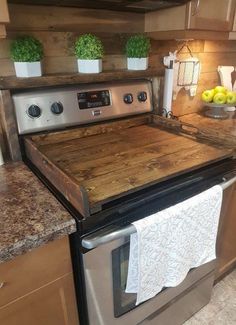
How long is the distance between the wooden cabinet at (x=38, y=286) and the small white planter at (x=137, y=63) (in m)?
0.94

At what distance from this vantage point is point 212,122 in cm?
154

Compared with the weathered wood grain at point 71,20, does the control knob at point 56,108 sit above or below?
below

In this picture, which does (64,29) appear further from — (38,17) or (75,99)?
(75,99)

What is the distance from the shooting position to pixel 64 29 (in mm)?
1141

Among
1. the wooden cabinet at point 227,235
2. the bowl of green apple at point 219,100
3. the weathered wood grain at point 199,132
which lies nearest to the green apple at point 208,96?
the bowl of green apple at point 219,100

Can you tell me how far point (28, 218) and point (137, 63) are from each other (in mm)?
947

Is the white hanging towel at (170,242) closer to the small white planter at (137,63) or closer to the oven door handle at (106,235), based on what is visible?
the oven door handle at (106,235)

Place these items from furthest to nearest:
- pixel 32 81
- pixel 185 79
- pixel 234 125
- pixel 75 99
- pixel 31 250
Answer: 1. pixel 185 79
2. pixel 234 125
3. pixel 75 99
4. pixel 32 81
5. pixel 31 250

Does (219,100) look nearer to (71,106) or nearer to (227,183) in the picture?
(227,183)

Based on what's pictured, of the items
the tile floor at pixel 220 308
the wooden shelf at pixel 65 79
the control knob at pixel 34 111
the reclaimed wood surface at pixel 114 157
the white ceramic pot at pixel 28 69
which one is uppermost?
the white ceramic pot at pixel 28 69

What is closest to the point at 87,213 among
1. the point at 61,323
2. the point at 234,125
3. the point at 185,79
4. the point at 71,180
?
the point at 71,180

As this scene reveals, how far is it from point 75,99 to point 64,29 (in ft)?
1.06

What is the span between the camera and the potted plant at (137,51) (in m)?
1.23

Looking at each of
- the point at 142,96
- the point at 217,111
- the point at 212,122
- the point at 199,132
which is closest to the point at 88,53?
the point at 142,96
